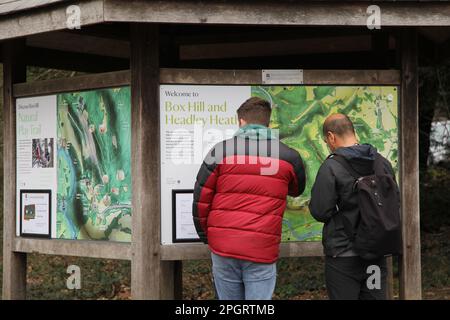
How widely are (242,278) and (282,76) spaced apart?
1.84 m

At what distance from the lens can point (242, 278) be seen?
5066 millimetres

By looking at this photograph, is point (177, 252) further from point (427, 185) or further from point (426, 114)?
point (427, 185)

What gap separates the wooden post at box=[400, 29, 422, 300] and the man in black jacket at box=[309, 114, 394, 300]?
110cm

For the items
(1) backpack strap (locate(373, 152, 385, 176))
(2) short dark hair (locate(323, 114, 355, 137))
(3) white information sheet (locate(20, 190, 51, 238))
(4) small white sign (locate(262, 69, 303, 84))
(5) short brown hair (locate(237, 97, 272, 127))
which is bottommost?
(3) white information sheet (locate(20, 190, 51, 238))

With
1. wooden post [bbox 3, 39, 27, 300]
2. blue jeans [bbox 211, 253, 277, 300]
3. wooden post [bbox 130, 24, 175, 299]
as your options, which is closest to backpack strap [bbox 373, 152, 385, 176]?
blue jeans [bbox 211, 253, 277, 300]

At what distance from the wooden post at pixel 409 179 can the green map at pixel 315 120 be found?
0.08 meters

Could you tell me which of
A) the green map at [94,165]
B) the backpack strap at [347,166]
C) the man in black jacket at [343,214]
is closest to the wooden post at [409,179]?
the man in black jacket at [343,214]

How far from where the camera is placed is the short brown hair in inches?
202

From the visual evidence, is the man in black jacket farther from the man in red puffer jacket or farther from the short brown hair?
the short brown hair

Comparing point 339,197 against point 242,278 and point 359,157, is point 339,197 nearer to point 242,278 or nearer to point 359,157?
point 359,157

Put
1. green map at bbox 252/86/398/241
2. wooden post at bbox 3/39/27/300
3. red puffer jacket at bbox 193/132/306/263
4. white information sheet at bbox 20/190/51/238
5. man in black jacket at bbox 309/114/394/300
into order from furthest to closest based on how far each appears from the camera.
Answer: wooden post at bbox 3/39/27/300, white information sheet at bbox 20/190/51/238, green map at bbox 252/86/398/241, man in black jacket at bbox 309/114/394/300, red puffer jacket at bbox 193/132/306/263

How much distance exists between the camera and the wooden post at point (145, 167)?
5805mm

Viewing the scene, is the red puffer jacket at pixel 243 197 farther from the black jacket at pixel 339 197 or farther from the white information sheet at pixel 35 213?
the white information sheet at pixel 35 213

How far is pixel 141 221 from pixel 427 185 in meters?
9.71
